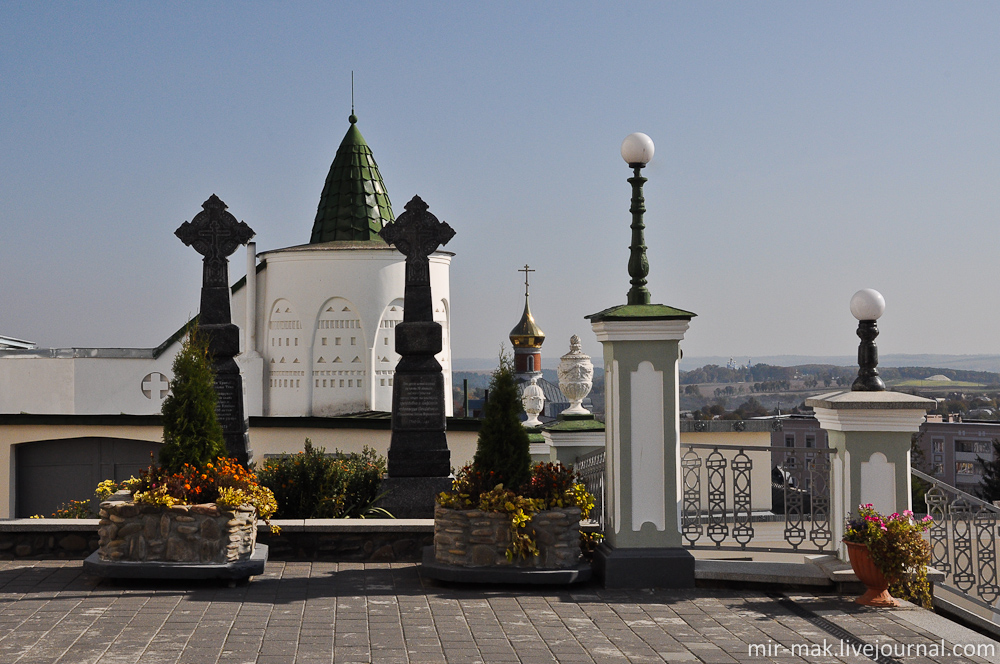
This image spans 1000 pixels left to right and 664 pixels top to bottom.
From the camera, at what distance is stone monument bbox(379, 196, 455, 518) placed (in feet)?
39.0

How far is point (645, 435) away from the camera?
28.2 feet

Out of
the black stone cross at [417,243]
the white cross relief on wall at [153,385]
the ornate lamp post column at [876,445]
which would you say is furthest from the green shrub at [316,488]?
the white cross relief on wall at [153,385]

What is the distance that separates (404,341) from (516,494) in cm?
415

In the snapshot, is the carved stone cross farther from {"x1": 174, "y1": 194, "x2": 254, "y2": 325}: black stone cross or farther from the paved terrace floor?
the paved terrace floor

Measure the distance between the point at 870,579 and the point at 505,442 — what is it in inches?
125

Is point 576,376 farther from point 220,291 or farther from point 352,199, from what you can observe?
point 352,199

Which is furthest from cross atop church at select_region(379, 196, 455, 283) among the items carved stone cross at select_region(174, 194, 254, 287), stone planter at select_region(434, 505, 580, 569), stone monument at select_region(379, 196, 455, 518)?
stone planter at select_region(434, 505, 580, 569)

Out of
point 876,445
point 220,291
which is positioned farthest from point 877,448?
point 220,291

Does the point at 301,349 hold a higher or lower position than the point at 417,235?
lower

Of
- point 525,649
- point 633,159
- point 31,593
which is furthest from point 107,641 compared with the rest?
point 633,159

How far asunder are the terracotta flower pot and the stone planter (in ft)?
7.40

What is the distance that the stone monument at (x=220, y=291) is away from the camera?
12055 millimetres

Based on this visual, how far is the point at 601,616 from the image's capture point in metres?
7.59

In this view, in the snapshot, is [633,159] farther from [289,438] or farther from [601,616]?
[289,438]
